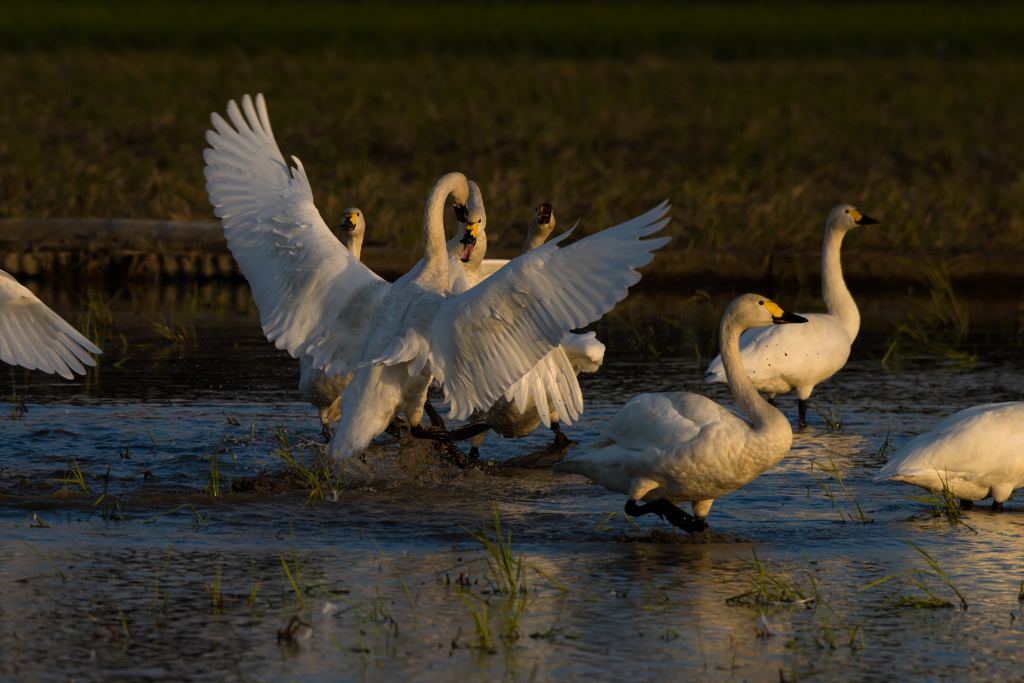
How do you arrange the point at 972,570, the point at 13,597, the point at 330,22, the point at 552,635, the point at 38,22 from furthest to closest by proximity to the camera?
the point at 330,22 < the point at 38,22 < the point at 972,570 < the point at 13,597 < the point at 552,635

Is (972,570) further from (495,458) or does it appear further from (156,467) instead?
(156,467)

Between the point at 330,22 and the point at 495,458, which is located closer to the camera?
the point at 495,458

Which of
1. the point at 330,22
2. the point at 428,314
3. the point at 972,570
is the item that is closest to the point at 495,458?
the point at 428,314

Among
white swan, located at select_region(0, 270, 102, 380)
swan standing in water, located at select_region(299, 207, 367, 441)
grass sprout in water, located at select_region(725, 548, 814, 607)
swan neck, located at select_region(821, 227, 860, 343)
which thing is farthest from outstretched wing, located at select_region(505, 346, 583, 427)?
swan neck, located at select_region(821, 227, 860, 343)

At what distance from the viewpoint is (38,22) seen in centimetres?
4353

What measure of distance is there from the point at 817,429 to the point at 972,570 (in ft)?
9.61

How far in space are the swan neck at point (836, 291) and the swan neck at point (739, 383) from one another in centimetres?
298

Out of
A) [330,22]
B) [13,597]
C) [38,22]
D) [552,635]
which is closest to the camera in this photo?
[552,635]

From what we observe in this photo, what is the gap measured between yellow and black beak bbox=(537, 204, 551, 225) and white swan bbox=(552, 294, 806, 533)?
8.53 feet

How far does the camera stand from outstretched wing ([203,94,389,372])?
23.6ft

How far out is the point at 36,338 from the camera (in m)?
7.08

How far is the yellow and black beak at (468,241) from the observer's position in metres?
7.63

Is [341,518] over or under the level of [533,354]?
under

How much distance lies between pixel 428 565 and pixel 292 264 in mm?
2422
